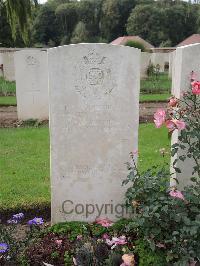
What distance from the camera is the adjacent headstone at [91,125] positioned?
139 inches

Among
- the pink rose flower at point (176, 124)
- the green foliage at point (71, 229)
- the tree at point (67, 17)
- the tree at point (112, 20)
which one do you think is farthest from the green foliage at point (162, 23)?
the pink rose flower at point (176, 124)

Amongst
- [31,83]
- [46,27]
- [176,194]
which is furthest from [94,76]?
[46,27]

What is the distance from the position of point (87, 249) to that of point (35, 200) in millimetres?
1621

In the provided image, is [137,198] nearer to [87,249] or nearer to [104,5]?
[87,249]

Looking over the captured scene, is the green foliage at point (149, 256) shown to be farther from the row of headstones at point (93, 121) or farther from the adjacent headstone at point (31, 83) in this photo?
the adjacent headstone at point (31, 83)

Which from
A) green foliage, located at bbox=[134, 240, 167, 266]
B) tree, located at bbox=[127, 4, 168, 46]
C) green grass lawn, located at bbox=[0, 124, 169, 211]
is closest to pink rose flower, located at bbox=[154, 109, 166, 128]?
green grass lawn, located at bbox=[0, 124, 169, 211]

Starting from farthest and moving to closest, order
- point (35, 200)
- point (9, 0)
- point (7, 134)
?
point (9, 0) → point (7, 134) → point (35, 200)

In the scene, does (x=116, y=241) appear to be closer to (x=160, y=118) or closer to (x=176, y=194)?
(x=176, y=194)

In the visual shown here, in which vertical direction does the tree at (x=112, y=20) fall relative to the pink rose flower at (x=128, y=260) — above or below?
above

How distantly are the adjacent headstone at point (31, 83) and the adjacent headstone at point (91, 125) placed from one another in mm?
5484

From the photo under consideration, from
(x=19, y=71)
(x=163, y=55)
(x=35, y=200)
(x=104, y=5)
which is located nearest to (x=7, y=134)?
(x=19, y=71)

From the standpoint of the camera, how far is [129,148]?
147 inches

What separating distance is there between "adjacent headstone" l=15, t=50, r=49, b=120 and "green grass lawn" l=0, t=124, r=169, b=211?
974 mm

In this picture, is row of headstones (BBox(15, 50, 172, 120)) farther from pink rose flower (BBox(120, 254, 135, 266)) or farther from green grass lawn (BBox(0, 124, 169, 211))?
pink rose flower (BBox(120, 254, 135, 266))
